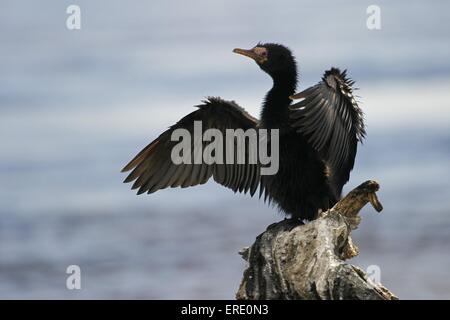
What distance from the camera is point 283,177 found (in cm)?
838

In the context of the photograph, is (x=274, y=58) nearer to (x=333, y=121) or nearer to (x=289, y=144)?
(x=289, y=144)

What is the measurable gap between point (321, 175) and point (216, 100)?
3.70 ft

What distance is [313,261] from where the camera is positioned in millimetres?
7215

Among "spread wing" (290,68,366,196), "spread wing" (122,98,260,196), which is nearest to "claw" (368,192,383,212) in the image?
"spread wing" (290,68,366,196)

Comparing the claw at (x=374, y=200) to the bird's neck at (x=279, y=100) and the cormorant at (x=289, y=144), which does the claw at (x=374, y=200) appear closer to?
the cormorant at (x=289, y=144)

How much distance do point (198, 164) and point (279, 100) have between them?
35.9 inches

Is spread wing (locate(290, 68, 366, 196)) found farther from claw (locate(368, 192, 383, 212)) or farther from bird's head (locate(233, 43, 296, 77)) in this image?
claw (locate(368, 192, 383, 212))

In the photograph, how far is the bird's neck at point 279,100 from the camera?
8500 millimetres

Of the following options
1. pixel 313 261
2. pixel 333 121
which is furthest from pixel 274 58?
pixel 313 261

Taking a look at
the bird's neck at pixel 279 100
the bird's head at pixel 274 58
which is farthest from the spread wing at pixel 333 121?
the bird's head at pixel 274 58

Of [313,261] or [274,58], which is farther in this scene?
[274,58]

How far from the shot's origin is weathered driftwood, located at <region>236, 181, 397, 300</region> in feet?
23.0
